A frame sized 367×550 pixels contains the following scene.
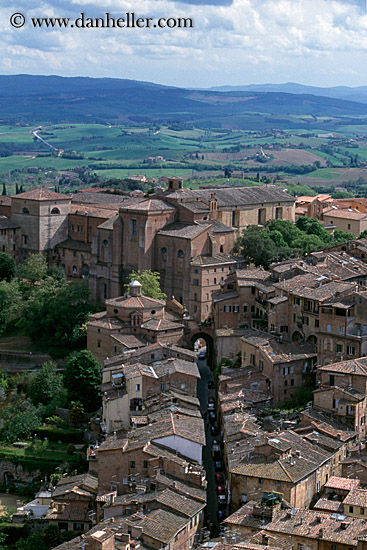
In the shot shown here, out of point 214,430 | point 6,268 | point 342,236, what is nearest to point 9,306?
point 6,268

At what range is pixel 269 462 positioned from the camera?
4228 cm

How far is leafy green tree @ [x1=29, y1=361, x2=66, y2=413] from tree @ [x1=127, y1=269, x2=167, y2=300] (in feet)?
28.8

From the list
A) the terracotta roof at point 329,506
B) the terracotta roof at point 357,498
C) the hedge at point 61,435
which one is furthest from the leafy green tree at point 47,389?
the terracotta roof at point 357,498

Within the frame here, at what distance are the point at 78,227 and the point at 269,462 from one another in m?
41.9

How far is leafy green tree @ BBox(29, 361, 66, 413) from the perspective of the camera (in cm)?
5750

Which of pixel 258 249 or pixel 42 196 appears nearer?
pixel 258 249

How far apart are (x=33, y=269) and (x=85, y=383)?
19705mm

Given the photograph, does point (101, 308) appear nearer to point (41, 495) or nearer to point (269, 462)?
point (41, 495)

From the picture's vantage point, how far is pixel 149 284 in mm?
65125

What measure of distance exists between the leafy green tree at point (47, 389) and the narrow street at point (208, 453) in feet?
27.1

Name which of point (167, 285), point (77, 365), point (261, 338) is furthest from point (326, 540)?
point (167, 285)

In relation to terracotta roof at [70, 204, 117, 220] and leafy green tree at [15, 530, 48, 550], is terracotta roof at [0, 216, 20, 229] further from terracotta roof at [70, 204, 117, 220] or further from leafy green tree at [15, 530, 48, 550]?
leafy green tree at [15, 530, 48, 550]

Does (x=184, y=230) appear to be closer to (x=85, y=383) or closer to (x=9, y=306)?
(x=9, y=306)

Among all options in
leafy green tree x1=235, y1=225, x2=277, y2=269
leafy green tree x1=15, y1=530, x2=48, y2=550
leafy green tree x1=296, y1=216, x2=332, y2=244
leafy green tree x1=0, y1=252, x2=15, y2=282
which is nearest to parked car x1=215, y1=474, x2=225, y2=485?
leafy green tree x1=15, y1=530, x2=48, y2=550
